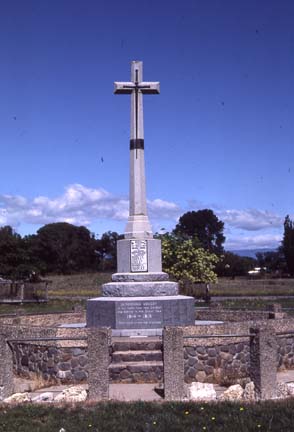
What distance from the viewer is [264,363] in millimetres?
9344

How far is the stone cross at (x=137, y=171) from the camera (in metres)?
16.3

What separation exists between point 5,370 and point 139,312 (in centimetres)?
551

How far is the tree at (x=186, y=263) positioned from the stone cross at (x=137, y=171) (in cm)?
2325

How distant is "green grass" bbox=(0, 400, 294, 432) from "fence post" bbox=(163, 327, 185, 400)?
0.72 m

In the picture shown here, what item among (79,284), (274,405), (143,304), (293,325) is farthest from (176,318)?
(79,284)

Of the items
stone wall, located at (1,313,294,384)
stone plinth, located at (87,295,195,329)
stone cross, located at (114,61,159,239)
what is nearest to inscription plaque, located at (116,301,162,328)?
stone plinth, located at (87,295,195,329)

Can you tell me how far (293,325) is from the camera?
46.7ft

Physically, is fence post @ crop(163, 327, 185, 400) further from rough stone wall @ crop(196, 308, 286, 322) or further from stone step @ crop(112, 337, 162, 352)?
rough stone wall @ crop(196, 308, 286, 322)

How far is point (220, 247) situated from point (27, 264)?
2558 inches

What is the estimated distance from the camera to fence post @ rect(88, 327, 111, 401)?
9047 millimetres

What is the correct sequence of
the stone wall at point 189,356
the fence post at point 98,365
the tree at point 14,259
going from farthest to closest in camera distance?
the tree at point 14,259 → the stone wall at point 189,356 → the fence post at point 98,365

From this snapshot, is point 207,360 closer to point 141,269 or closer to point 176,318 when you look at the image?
point 176,318

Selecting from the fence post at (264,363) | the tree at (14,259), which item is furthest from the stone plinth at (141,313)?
the tree at (14,259)

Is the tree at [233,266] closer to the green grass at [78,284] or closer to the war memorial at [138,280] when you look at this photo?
the green grass at [78,284]
